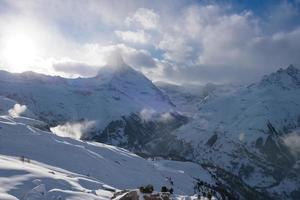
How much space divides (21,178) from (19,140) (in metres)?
110

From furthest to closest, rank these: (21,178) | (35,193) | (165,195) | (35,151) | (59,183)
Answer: (35,151) < (59,183) < (21,178) < (165,195) < (35,193)

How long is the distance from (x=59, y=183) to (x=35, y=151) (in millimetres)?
93605

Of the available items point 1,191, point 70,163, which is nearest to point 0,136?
point 70,163

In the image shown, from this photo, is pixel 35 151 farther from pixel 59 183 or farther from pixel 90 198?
pixel 90 198

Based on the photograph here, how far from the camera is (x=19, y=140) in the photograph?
646ft

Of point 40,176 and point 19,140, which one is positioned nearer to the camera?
point 40,176

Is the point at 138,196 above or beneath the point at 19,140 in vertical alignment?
beneath

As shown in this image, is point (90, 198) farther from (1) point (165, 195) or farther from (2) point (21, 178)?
(2) point (21, 178)

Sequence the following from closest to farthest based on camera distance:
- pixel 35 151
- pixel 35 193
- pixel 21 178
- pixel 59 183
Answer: pixel 35 193, pixel 21 178, pixel 59 183, pixel 35 151

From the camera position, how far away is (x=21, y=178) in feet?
298

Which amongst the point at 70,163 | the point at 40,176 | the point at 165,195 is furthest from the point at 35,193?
the point at 70,163

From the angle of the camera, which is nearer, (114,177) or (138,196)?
(138,196)

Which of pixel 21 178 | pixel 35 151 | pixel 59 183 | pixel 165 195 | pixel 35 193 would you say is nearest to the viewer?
pixel 35 193

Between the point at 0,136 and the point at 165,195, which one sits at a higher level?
the point at 0,136
